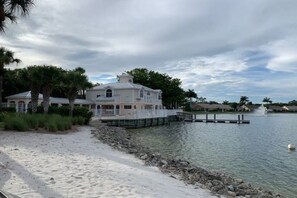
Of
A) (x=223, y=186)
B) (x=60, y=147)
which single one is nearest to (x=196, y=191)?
(x=223, y=186)

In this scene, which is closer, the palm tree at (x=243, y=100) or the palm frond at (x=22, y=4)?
the palm frond at (x=22, y=4)

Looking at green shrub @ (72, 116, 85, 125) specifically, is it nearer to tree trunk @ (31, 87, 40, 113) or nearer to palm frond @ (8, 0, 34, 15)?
tree trunk @ (31, 87, 40, 113)

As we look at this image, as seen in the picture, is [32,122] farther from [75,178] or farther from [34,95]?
[75,178]

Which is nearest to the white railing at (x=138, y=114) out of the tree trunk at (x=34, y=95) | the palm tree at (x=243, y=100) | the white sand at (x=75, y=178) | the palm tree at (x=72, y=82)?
the palm tree at (x=72, y=82)

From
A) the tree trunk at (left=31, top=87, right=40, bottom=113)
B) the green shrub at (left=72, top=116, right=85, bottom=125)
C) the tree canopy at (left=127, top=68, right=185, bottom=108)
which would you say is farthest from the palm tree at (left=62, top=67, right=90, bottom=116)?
the tree canopy at (left=127, top=68, right=185, bottom=108)

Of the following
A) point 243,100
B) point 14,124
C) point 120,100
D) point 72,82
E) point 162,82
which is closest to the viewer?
point 14,124

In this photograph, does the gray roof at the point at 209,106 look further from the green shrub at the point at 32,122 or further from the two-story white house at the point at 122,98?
the green shrub at the point at 32,122

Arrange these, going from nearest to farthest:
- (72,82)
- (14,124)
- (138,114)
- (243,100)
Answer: (14,124), (72,82), (138,114), (243,100)

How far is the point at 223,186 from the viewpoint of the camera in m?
12.1

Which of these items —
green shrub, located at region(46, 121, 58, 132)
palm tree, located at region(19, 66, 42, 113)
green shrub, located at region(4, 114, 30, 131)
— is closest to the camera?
green shrub, located at region(4, 114, 30, 131)

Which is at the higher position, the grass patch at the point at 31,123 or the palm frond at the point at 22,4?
the palm frond at the point at 22,4

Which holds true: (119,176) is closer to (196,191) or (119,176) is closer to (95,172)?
(95,172)

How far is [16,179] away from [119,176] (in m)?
3.04

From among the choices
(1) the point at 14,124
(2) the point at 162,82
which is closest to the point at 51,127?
(1) the point at 14,124
